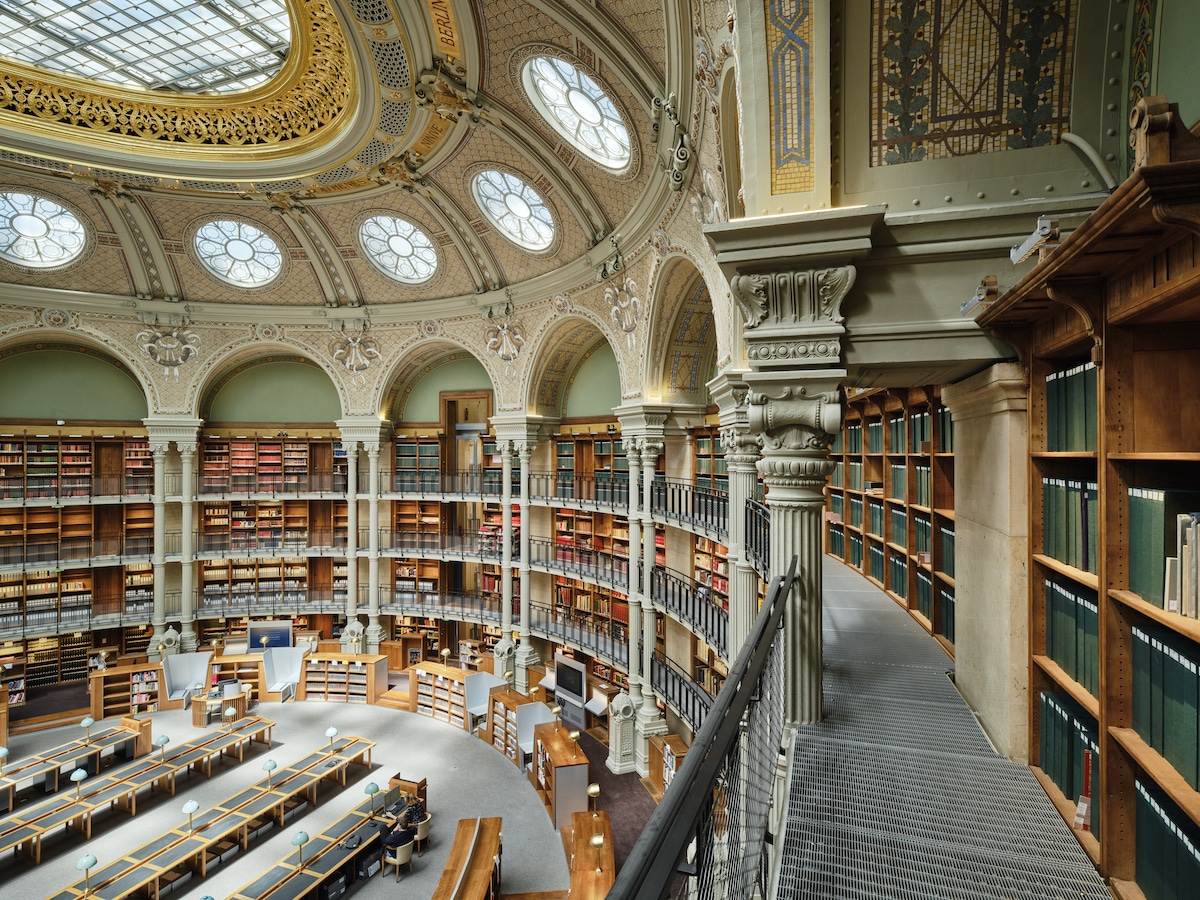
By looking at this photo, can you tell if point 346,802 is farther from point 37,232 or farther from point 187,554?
point 37,232

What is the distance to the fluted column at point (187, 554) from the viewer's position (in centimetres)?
1523

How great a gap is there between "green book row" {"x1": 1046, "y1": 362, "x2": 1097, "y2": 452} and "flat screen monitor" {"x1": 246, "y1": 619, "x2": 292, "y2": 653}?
16890mm

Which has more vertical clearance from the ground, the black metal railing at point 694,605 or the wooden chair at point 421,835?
the black metal railing at point 694,605

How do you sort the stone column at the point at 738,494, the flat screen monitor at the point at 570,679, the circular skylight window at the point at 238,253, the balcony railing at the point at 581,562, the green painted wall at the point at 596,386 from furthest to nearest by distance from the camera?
the circular skylight window at the point at 238,253 → the green painted wall at the point at 596,386 → the flat screen monitor at the point at 570,679 → the balcony railing at the point at 581,562 → the stone column at the point at 738,494

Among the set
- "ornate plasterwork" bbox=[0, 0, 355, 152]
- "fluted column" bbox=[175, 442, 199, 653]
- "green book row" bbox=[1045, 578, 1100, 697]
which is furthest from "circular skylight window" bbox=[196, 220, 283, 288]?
"green book row" bbox=[1045, 578, 1100, 697]

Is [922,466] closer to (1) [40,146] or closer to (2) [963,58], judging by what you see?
(2) [963,58]

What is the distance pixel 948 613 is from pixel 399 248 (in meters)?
13.4

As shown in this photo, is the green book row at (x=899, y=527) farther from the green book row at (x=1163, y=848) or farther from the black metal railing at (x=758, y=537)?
the green book row at (x=1163, y=848)

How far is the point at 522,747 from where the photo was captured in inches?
439

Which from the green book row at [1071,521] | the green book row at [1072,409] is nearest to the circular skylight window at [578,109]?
the green book row at [1072,409]

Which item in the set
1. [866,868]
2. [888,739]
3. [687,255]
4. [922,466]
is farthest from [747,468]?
[866,868]

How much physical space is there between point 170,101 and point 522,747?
13314mm

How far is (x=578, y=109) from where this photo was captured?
9.25 meters

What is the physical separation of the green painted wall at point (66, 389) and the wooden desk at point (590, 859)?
15.0m
